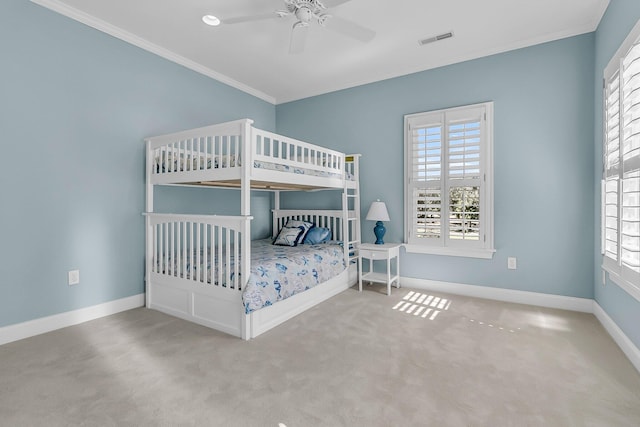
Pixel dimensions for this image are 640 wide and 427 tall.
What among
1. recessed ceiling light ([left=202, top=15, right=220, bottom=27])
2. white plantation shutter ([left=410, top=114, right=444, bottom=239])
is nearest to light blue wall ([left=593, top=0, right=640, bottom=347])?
white plantation shutter ([left=410, top=114, right=444, bottom=239])

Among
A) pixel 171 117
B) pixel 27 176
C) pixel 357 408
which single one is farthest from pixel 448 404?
pixel 171 117

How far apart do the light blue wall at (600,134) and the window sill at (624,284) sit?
7 cm

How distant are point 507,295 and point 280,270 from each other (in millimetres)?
2409

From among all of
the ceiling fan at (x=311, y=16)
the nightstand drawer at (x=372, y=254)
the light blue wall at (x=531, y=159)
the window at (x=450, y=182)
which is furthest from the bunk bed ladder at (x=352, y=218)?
the ceiling fan at (x=311, y=16)

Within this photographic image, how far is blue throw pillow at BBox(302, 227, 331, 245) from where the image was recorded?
3877 mm

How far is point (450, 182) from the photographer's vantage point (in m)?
3.51

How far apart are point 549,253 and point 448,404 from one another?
7.44 ft

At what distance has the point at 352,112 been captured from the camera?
4.27 metres

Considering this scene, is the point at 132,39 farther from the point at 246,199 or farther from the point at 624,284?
the point at 624,284

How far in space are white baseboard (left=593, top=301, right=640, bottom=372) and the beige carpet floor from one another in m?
0.05

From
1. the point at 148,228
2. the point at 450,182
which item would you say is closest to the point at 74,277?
the point at 148,228

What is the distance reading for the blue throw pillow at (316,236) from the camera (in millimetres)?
3877

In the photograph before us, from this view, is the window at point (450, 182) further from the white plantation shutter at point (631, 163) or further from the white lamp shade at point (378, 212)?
the white plantation shutter at point (631, 163)

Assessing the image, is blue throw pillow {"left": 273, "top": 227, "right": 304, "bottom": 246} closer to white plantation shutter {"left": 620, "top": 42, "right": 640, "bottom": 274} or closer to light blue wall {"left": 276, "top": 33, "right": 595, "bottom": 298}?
light blue wall {"left": 276, "top": 33, "right": 595, "bottom": 298}
